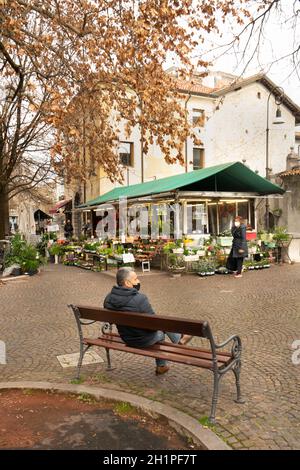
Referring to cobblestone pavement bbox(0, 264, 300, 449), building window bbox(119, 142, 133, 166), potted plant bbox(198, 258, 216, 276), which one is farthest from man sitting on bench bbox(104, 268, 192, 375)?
building window bbox(119, 142, 133, 166)

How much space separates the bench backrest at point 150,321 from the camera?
3730 millimetres

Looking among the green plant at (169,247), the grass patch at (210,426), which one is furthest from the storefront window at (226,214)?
the grass patch at (210,426)

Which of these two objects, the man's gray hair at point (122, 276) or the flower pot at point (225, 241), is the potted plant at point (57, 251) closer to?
the flower pot at point (225, 241)

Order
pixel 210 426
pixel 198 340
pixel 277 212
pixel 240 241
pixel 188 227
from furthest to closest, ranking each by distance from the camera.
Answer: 1. pixel 277 212
2. pixel 188 227
3. pixel 240 241
4. pixel 198 340
5. pixel 210 426

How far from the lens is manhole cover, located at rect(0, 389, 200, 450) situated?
3.36 m

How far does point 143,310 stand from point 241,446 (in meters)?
1.74

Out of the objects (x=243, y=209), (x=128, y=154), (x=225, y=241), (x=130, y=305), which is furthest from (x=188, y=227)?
(x=130, y=305)

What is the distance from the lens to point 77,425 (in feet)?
12.1

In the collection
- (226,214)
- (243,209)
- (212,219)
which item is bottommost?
(212,219)

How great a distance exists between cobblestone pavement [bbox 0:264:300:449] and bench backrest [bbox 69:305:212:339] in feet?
2.43

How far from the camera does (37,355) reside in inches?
226

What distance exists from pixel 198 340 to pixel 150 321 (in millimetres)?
2525

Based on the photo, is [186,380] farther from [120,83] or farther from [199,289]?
[199,289]

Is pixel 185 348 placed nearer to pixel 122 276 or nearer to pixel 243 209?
pixel 122 276
